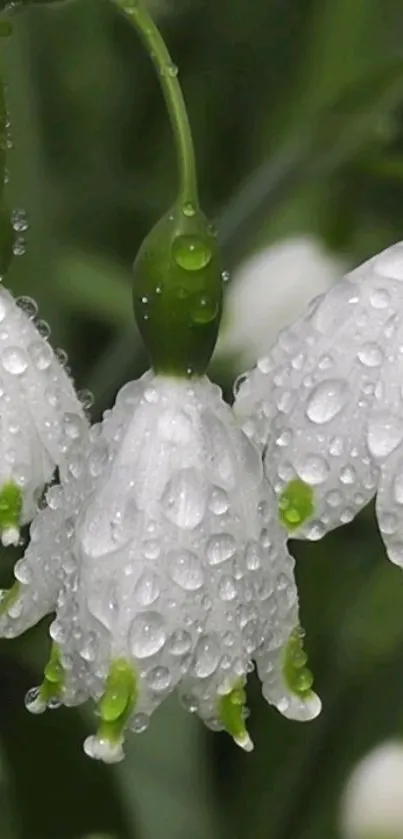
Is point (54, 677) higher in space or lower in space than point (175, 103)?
lower

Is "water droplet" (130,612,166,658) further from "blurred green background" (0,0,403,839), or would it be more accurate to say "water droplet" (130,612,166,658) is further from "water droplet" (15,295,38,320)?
"blurred green background" (0,0,403,839)

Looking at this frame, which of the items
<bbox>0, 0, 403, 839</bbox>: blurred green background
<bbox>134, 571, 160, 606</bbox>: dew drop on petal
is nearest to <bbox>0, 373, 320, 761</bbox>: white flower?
<bbox>134, 571, 160, 606</bbox>: dew drop on petal

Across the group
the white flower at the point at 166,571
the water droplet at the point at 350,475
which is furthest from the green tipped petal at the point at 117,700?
the water droplet at the point at 350,475

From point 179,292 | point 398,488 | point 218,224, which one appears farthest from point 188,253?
point 218,224

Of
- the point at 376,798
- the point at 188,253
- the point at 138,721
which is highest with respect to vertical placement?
the point at 188,253

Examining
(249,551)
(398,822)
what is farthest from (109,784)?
(249,551)

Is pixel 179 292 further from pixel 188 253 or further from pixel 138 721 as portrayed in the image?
pixel 138 721
